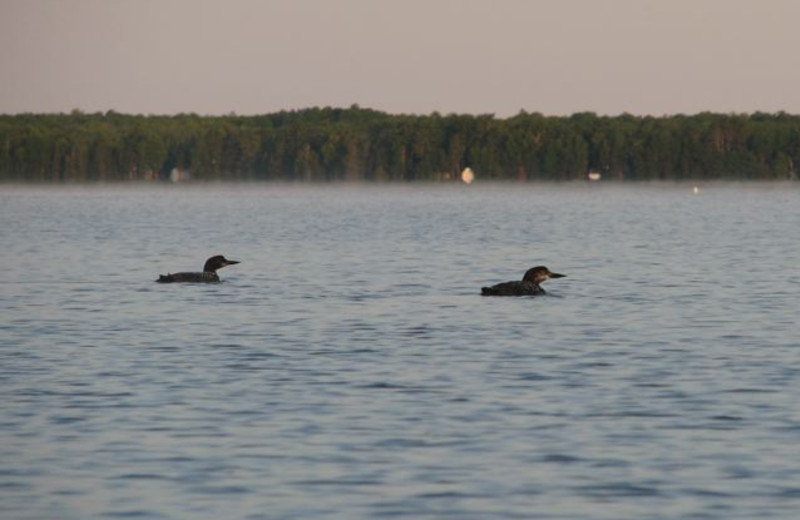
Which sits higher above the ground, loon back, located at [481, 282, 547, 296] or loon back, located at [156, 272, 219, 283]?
loon back, located at [481, 282, 547, 296]

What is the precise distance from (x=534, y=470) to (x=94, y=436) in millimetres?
4542

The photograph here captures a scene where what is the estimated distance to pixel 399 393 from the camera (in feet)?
69.4

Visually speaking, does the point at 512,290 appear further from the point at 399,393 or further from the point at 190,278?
the point at 399,393

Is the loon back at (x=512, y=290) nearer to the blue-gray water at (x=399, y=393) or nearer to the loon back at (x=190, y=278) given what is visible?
the blue-gray water at (x=399, y=393)

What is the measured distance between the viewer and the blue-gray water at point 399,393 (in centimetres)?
1526

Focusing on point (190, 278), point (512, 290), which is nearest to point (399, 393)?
point (512, 290)

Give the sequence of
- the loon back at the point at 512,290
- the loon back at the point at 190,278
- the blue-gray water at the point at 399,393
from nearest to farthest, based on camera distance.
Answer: the blue-gray water at the point at 399,393, the loon back at the point at 512,290, the loon back at the point at 190,278

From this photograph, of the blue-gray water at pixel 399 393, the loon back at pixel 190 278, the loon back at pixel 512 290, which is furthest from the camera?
the loon back at pixel 190 278

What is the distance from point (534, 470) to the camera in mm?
16203

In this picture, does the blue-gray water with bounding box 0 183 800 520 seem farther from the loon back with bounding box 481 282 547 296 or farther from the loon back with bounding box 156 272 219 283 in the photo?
the loon back with bounding box 156 272 219 283

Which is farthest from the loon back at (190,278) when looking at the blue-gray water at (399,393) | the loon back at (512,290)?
the loon back at (512,290)

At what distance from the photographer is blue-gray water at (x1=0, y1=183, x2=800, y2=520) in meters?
15.3

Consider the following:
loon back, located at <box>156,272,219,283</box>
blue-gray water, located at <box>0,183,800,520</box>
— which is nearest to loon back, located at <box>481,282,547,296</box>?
blue-gray water, located at <box>0,183,800,520</box>

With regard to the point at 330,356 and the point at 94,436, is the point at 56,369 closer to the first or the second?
the point at 330,356
